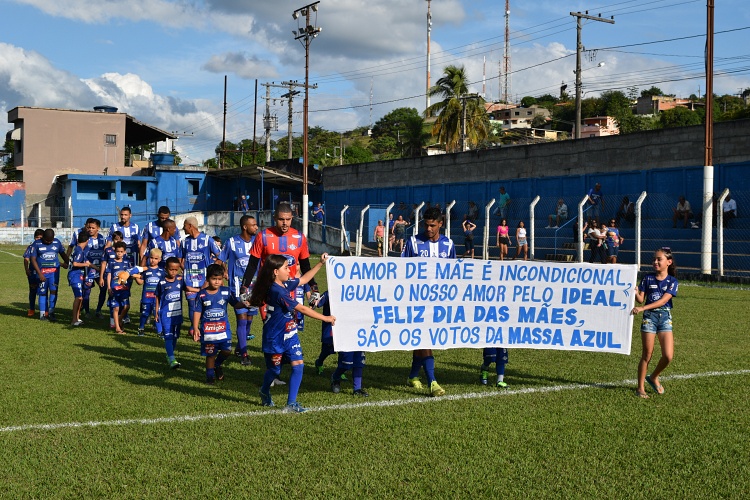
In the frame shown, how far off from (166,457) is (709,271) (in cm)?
2043

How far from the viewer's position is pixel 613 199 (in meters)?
27.9

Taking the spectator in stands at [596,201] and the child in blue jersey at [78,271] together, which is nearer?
the child in blue jersey at [78,271]

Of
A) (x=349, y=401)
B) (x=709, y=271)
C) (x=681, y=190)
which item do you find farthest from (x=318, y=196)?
(x=349, y=401)

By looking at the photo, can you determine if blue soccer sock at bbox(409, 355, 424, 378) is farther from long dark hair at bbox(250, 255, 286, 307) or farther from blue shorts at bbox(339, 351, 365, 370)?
long dark hair at bbox(250, 255, 286, 307)

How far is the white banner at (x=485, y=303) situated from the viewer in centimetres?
843

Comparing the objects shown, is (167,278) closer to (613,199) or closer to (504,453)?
(504,453)

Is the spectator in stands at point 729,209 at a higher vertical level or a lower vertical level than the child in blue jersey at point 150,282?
higher

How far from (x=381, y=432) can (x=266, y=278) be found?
1924 mm

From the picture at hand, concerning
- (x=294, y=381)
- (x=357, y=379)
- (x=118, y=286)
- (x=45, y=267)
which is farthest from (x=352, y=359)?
(x=45, y=267)

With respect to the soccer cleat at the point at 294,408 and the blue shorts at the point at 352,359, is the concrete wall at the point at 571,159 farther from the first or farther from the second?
the soccer cleat at the point at 294,408

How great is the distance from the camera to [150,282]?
521 inches

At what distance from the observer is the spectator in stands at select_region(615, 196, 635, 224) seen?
86.3 ft

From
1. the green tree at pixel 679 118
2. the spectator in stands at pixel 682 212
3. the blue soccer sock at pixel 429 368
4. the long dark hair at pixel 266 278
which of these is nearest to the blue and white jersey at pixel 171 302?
the long dark hair at pixel 266 278

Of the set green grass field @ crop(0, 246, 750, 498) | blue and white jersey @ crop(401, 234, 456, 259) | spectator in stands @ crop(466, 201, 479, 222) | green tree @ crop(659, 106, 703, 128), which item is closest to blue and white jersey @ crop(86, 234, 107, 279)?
green grass field @ crop(0, 246, 750, 498)
